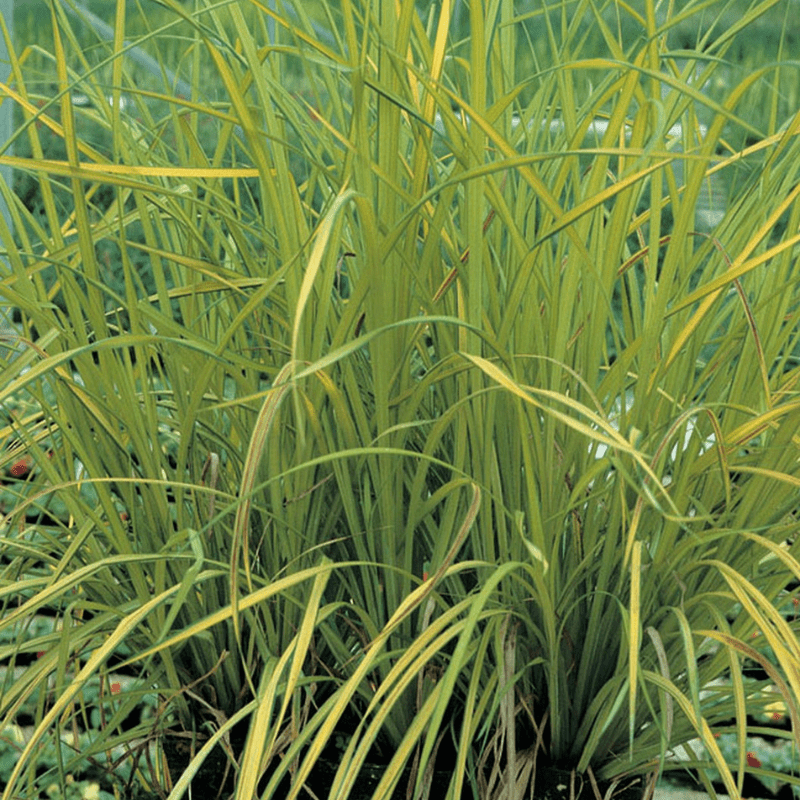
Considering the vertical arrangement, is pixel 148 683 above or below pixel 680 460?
below

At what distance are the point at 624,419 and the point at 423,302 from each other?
158 millimetres

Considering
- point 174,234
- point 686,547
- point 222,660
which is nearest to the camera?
point 686,547

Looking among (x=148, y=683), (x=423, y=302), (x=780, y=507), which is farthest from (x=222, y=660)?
(x=780, y=507)

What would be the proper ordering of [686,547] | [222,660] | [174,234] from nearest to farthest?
[686,547] < [222,660] < [174,234]

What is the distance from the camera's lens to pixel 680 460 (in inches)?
29.5

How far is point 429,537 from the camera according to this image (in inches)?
30.8

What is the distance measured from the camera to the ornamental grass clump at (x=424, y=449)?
0.64 meters

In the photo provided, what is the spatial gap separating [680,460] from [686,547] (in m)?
0.11

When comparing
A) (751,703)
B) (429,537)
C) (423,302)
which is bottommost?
(751,703)

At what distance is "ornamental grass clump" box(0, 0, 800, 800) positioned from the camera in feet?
2.11

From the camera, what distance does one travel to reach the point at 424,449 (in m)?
0.68

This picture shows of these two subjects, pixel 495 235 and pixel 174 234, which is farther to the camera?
pixel 174 234

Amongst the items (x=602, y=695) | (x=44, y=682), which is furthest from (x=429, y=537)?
(x=44, y=682)

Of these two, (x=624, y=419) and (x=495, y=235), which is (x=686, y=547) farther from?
(x=495, y=235)
